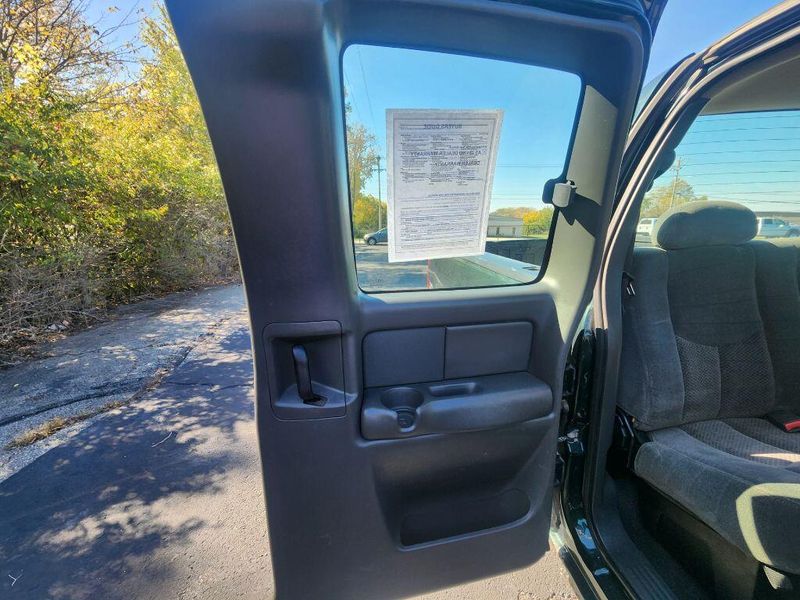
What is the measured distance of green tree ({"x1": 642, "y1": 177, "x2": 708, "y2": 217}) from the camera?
1611 mm

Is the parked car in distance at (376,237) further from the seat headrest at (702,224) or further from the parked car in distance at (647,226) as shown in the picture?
the seat headrest at (702,224)

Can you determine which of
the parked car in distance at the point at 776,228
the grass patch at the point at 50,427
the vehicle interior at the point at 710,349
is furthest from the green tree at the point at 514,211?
the grass patch at the point at 50,427

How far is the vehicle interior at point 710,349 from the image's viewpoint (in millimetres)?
1328

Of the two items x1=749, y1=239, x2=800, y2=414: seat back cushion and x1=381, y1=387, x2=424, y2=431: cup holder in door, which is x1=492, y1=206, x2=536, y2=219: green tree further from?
x1=749, y1=239, x2=800, y2=414: seat back cushion

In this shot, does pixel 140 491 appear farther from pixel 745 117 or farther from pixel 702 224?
pixel 745 117

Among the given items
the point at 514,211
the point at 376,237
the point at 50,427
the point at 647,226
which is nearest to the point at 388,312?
the point at 376,237

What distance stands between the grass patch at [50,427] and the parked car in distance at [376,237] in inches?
125

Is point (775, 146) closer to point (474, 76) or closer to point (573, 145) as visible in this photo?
point (573, 145)

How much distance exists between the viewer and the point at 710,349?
1.68 m

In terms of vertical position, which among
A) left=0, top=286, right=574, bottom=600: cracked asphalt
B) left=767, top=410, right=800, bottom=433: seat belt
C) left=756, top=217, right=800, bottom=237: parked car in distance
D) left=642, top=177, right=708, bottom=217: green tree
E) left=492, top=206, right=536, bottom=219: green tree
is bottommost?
left=0, top=286, right=574, bottom=600: cracked asphalt

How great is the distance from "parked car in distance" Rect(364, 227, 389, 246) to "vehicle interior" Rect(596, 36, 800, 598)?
990mm

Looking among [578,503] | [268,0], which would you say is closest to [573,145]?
[268,0]

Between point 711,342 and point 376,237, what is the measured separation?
66.1 inches

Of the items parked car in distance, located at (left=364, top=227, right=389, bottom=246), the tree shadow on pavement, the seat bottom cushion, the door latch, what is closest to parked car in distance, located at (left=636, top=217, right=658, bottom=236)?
the seat bottom cushion
